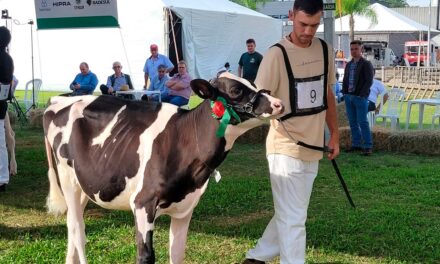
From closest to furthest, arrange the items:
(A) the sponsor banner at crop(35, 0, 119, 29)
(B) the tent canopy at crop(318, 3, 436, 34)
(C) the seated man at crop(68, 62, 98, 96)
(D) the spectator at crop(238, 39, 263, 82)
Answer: (A) the sponsor banner at crop(35, 0, 119, 29) < (C) the seated man at crop(68, 62, 98, 96) < (D) the spectator at crop(238, 39, 263, 82) < (B) the tent canopy at crop(318, 3, 436, 34)

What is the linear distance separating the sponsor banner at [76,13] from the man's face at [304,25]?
9.34m

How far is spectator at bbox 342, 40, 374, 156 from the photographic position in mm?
10359

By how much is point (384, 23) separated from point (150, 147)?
42.2m

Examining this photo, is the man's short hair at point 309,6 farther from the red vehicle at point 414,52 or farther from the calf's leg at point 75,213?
the red vehicle at point 414,52

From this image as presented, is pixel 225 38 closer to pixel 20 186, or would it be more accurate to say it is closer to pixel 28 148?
pixel 28 148

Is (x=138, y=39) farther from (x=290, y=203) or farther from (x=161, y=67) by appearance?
(x=290, y=203)

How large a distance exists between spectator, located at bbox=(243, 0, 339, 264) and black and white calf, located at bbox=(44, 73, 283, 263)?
1.85 ft

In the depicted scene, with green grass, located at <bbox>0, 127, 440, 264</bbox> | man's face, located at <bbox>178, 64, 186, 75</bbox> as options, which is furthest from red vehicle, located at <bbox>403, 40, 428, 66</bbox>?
green grass, located at <bbox>0, 127, 440, 264</bbox>

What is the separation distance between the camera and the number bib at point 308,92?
377 cm

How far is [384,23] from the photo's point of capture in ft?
141

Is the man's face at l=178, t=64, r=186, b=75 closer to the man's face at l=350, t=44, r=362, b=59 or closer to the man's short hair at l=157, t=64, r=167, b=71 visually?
the man's short hair at l=157, t=64, r=167, b=71

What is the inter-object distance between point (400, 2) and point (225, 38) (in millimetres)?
117798

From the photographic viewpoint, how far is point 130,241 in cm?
509

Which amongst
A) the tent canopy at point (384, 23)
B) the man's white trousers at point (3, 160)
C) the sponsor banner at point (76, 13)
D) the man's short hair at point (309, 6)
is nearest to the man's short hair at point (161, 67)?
the sponsor banner at point (76, 13)
